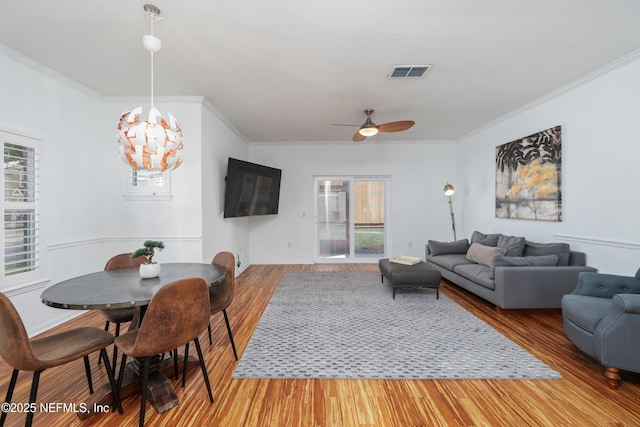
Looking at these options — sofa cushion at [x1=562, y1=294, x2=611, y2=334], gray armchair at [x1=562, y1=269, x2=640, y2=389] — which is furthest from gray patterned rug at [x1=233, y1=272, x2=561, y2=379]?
sofa cushion at [x1=562, y1=294, x2=611, y2=334]

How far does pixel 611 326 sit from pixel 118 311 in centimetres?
362

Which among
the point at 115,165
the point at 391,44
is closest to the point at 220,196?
the point at 115,165

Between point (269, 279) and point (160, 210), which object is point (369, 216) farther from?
point (160, 210)

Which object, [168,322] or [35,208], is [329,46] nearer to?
[168,322]

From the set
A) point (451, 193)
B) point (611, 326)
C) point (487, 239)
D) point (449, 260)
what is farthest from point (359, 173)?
point (611, 326)

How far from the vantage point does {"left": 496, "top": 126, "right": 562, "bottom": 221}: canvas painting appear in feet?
12.5

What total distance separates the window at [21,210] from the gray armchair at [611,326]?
4.97 metres

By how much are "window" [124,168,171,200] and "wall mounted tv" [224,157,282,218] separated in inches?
35.2

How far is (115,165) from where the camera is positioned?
151 inches

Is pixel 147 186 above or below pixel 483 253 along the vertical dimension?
above

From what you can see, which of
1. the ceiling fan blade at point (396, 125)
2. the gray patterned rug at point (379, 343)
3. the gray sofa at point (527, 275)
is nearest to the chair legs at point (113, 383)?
the gray patterned rug at point (379, 343)

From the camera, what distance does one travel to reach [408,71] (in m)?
3.11

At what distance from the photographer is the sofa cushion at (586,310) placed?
7.11ft

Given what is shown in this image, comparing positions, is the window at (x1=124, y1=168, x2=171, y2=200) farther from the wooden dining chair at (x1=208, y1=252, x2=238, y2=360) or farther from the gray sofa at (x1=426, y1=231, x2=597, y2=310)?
the gray sofa at (x1=426, y1=231, x2=597, y2=310)
